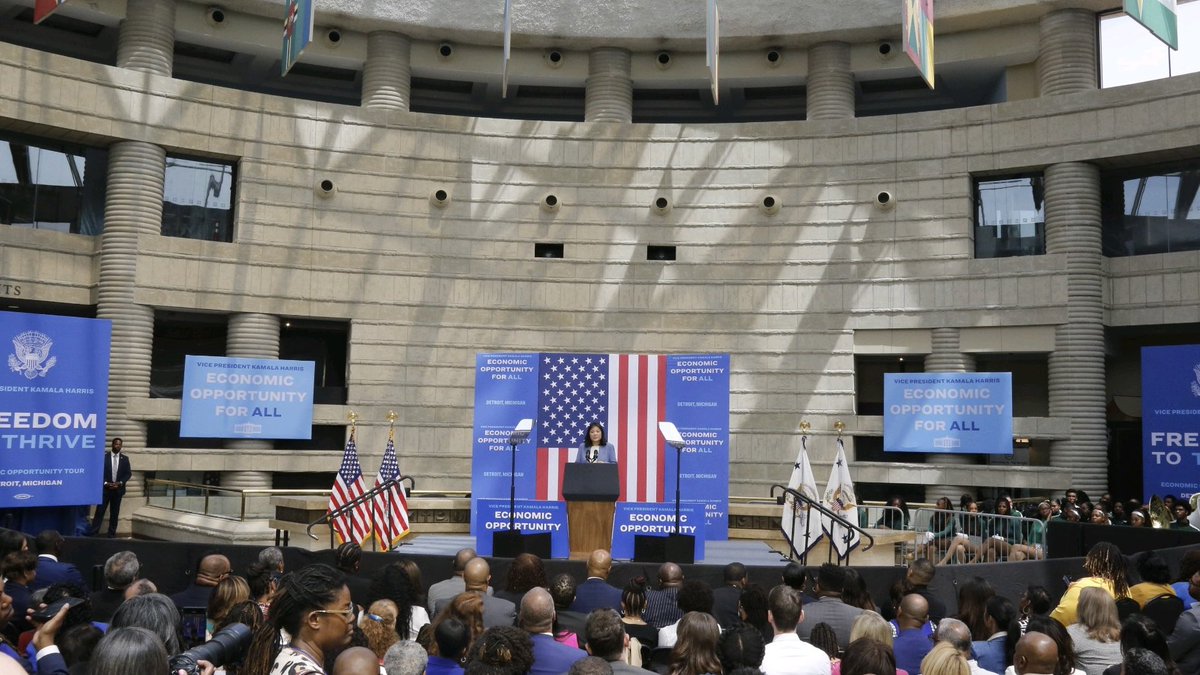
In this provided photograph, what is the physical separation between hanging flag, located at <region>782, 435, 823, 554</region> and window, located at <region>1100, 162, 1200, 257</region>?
1150cm

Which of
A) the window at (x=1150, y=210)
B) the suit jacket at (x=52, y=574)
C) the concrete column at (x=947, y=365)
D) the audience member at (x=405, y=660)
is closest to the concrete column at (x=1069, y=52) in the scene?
the window at (x=1150, y=210)

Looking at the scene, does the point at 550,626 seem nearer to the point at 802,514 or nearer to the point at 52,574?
the point at 52,574

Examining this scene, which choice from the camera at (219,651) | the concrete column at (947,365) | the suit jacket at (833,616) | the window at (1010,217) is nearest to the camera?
the camera at (219,651)

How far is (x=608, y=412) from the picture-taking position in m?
17.1

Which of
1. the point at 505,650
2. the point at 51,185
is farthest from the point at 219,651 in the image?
the point at 51,185

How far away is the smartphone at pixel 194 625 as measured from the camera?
6310 mm

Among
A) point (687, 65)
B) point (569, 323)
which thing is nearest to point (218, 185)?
point (569, 323)

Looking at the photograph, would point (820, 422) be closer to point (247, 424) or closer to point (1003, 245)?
point (1003, 245)

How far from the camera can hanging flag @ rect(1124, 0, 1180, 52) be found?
1684 cm

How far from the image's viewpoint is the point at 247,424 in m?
21.5

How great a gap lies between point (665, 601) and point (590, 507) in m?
5.84

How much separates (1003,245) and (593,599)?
61.5ft

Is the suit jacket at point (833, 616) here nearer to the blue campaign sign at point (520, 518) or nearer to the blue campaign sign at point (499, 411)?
the blue campaign sign at point (520, 518)

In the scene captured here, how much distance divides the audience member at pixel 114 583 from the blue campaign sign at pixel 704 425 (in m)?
10.8
